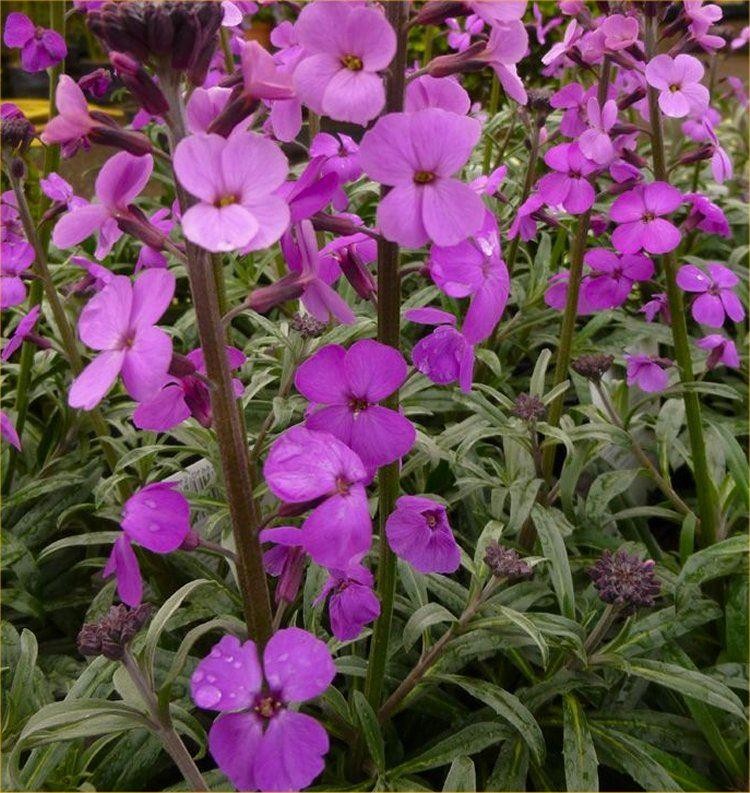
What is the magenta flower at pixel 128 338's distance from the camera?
32.7 inches

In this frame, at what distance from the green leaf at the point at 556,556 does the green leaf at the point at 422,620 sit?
0.31 meters

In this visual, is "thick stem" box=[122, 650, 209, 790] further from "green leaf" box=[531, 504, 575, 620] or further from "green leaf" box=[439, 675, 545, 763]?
"green leaf" box=[531, 504, 575, 620]

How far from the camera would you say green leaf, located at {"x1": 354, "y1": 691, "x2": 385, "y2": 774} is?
1.36m

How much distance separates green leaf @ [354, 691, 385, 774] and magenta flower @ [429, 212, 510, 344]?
653 millimetres

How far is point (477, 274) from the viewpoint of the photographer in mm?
970

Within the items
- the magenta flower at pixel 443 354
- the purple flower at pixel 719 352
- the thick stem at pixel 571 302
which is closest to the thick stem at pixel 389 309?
the magenta flower at pixel 443 354

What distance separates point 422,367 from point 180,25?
0.47m

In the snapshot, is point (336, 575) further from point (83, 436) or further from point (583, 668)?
point (83, 436)

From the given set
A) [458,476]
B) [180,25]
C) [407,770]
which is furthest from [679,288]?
[180,25]

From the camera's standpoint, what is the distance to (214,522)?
66.1 inches

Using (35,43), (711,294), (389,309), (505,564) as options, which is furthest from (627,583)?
(35,43)

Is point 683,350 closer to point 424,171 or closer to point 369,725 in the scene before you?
point 369,725

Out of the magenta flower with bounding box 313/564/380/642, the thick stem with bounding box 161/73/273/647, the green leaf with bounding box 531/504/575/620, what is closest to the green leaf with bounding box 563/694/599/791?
the green leaf with bounding box 531/504/575/620

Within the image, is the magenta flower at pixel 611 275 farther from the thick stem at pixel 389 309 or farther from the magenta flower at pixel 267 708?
the magenta flower at pixel 267 708
